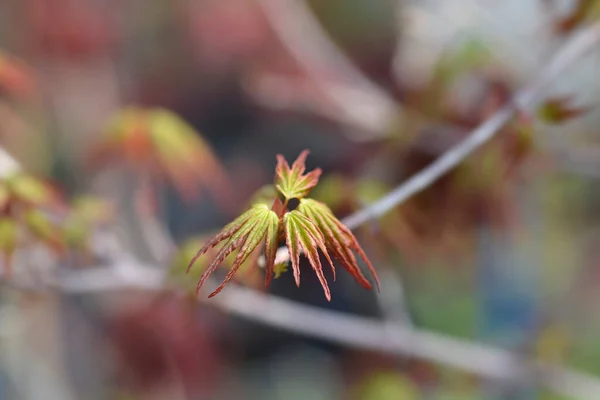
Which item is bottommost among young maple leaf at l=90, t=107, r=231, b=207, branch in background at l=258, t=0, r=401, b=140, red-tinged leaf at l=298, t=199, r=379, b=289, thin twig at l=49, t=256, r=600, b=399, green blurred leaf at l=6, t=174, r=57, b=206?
red-tinged leaf at l=298, t=199, r=379, b=289

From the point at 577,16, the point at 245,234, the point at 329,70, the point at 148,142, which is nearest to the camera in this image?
the point at 245,234

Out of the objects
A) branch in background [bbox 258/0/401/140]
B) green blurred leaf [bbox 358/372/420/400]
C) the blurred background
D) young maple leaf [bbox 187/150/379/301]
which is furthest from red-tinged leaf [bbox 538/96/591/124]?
green blurred leaf [bbox 358/372/420/400]

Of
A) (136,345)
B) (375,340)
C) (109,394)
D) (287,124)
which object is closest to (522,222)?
(375,340)

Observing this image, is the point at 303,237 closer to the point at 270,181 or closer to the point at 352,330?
the point at 352,330

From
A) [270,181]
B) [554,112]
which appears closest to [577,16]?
[554,112]

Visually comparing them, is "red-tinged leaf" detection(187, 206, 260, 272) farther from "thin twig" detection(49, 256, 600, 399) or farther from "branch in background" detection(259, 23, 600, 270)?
"thin twig" detection(49, 256, 600, 399)

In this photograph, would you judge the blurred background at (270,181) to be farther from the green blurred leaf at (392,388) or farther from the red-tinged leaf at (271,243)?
the red-tinged leaf at (271,243)

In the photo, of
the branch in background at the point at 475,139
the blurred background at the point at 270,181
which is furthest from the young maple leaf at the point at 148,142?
the branch in background at the point at 475,139
